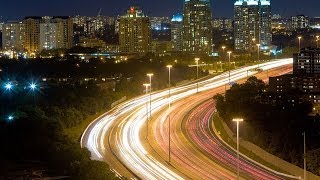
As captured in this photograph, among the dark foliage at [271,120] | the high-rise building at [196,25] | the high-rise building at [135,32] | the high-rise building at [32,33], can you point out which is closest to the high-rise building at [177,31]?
the high-rise building at [196,25]

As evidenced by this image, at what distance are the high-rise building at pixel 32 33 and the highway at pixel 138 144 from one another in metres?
49.3

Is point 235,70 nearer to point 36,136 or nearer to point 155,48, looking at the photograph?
point 36,136

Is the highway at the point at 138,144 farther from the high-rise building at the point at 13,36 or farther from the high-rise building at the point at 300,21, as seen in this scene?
the high-rise building at the point at 300,21

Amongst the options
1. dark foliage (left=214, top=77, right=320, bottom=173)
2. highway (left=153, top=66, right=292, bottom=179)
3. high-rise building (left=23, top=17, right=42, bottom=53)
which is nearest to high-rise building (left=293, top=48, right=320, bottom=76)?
dark foliage (left=214, top=77, right=320, bottom=173)

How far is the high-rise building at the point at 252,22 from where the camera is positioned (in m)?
60.5

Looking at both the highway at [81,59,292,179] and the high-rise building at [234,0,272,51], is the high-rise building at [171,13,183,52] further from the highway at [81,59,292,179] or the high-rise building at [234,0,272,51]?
the highway at [81,59,292,179]

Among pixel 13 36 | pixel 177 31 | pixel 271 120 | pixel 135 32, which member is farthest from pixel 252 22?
pixel 271 120

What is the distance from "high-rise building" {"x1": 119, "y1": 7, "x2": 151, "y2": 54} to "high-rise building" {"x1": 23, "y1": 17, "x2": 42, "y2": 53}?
13.4 metres

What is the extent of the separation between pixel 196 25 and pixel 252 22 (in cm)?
558

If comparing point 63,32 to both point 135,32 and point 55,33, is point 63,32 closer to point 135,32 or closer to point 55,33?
point 55,33

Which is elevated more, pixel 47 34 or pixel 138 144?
pixel 47 34

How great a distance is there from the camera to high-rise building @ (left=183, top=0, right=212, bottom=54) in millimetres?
62000

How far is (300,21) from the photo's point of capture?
9062cm

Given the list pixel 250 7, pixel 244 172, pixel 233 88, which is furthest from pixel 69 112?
pixel 250 7
